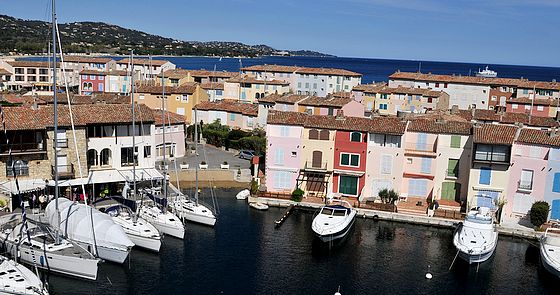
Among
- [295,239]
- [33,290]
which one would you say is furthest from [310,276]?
[33,290]

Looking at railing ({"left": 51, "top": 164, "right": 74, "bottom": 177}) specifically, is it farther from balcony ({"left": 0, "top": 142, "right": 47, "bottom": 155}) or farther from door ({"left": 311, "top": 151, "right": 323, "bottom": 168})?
door ({"left": 311, "top": 151, "right": 323, "bottom": 168})

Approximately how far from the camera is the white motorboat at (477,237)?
39.5 metres

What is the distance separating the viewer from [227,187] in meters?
56.7

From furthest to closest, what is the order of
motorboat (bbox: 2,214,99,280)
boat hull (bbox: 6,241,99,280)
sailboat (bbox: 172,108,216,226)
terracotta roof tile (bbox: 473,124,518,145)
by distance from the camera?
1. terracotta roof tile (bbox: 473,124,518,145)
2. sailboat (bbox: 172,108,216,226)
3. motorboat (bbox: 2,214,99,280)
4. boat hull (bbox: 6,241,99,280)

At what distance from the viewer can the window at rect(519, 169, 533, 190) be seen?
47.6 m

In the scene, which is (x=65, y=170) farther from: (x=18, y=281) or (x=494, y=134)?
(x=494, y=134)

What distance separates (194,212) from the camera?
4534 centimetres

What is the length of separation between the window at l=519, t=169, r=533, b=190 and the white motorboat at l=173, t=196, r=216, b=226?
2468 cm

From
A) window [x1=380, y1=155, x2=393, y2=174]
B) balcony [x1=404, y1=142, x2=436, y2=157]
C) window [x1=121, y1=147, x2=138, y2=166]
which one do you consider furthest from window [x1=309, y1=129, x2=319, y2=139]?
window [x1=121, y1=147, x2=138, y2=166]

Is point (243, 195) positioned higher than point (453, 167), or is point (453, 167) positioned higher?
point (453, 167)

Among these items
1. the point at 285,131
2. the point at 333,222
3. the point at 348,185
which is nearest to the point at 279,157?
the point at 285,131

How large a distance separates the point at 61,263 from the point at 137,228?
6.87 metres

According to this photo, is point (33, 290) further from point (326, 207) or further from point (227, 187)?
point (227, 187)

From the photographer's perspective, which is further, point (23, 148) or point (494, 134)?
point (494, 134)
